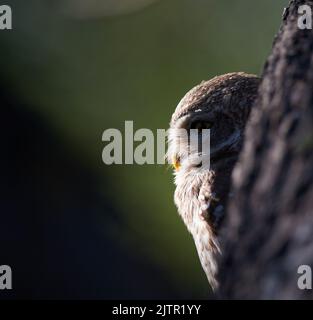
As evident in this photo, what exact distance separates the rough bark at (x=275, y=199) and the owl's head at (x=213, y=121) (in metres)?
1.95

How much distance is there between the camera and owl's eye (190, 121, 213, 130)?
462 centimetres

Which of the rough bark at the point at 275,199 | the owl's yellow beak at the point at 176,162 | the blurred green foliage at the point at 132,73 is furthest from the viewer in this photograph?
the blurred green foliage at the point at 132,73

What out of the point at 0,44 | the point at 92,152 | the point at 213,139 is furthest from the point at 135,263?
the point at 213,139

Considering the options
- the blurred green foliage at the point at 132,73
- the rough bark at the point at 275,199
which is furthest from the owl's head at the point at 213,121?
the blurred green foliage at the point at 132,73

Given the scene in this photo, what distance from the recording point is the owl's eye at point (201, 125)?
4.62 metres

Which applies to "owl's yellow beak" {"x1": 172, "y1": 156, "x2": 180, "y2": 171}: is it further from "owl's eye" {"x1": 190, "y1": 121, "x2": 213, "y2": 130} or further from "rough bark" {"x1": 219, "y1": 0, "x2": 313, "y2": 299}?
"rough bark" {"x1": 219, "y1": 0, "x2": 313, "y2": 299}

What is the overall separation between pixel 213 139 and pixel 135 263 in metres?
3.76

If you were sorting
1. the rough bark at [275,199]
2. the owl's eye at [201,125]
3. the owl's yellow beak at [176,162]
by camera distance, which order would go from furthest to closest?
1. the owl's yellow beak at [176,162]
2. the owl's eye at [201,125]
3. the rough bark at [275,199]

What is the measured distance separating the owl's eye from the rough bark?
2.08 meters

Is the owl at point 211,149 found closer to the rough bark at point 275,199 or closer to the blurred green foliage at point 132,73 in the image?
the rough bark at point 275,199

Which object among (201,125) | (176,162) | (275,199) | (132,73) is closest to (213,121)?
(201,125)

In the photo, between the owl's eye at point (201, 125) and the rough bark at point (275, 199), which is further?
the owl's eye at point (201, 125)

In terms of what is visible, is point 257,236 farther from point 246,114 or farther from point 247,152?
point 246,114

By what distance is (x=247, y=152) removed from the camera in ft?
7.75
